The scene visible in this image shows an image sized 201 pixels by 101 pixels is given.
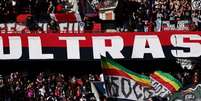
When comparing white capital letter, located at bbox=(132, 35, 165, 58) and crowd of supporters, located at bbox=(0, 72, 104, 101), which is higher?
white capital letter, located at bbox=(132, 35, 165, 58)

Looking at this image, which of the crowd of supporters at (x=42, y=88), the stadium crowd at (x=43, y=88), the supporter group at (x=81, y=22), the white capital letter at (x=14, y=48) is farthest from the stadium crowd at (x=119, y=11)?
the crowd of supporters at (x=42, y=88)

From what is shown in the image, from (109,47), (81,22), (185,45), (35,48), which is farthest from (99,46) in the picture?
(185,45)

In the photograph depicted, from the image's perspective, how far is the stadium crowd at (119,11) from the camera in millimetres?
25016

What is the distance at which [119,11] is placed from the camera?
2664 cm

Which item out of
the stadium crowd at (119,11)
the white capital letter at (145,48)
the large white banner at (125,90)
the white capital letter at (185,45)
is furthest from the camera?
the stadium crowd at (119,11)

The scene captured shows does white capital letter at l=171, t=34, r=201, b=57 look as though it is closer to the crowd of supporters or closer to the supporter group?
the supporter group

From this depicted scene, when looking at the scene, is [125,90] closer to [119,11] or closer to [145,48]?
[145,48]

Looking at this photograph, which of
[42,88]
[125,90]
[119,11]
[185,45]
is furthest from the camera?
[119,11]

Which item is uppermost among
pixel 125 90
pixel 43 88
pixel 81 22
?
pixel 125 90

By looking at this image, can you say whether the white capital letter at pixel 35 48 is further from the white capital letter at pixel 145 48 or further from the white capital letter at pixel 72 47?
the white capital letter at pixel 145 48

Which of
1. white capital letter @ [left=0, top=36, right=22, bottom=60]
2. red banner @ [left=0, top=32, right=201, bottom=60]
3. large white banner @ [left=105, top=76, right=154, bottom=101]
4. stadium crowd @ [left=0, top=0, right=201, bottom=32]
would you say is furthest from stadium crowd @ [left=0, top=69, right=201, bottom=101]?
large white banner @ [left=105, top=76, right=154, bottom=101]

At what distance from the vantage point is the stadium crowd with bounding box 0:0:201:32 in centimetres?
2502

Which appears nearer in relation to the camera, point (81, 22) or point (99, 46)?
point (99, 46)

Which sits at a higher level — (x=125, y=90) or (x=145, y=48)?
(x=125, y=90)
